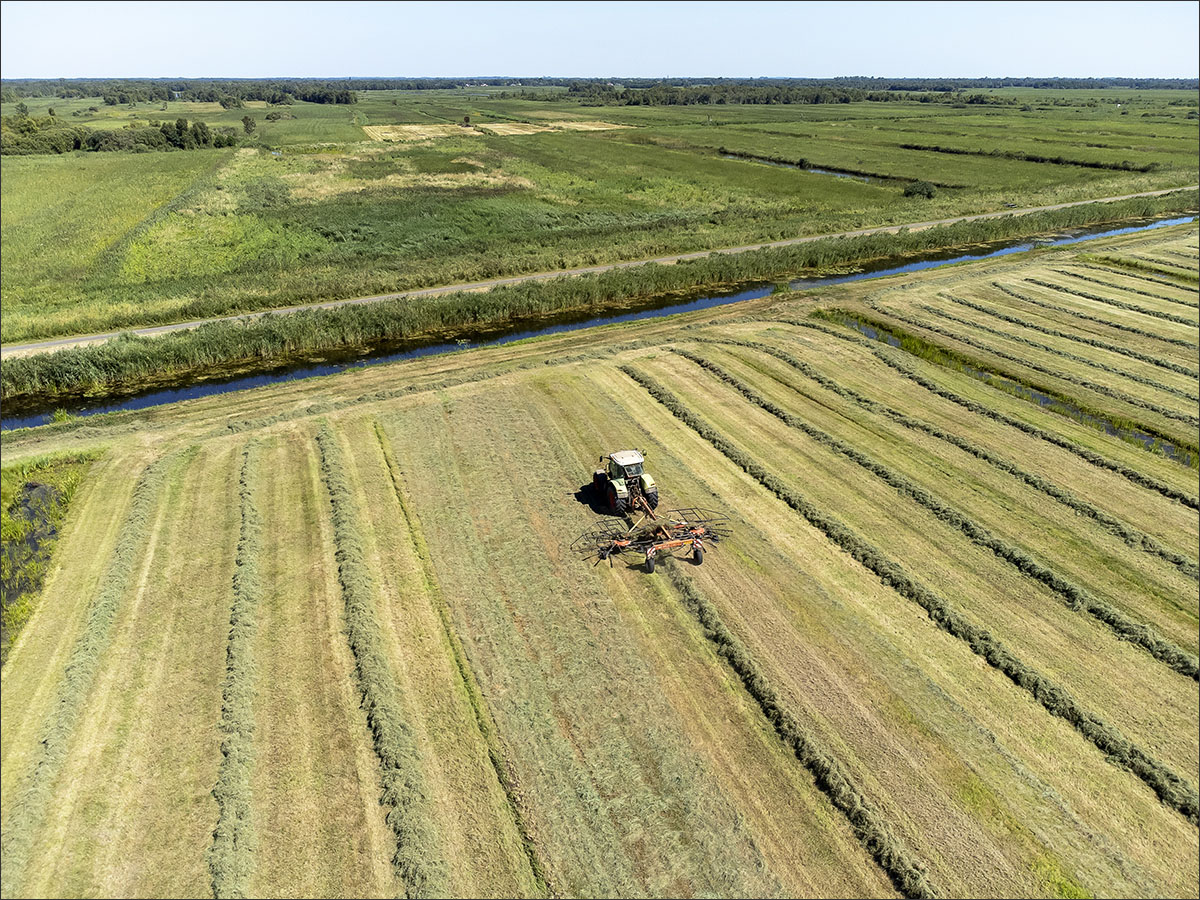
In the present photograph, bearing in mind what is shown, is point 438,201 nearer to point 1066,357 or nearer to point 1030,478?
point 1066,357

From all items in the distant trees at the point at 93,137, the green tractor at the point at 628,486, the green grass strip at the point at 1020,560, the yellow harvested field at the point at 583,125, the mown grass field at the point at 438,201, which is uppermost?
the yellow harvested field at the point at 583,125

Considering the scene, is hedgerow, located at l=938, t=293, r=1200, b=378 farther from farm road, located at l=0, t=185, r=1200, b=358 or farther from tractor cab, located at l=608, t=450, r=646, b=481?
tractor cab, located at l=608, t=450, r=646, b=481

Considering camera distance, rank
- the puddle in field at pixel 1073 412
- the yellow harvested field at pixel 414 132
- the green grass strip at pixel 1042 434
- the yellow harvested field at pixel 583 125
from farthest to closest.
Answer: the yellow harvested field at pixel 583 125 < the yellow harvested field at pixel 414 132 < the puddle in field at pixel 1073 412 < the green grass strip at pixel 1042 434

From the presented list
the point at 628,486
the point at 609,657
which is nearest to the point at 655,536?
the point at 628,486

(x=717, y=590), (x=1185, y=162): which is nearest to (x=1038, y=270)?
(x=717, y=590)

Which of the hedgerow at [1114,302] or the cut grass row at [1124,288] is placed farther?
the cut grass row at [1124,288]

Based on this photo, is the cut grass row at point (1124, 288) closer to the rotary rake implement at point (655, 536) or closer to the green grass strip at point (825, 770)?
the rotary rake implement at point (655, 536)

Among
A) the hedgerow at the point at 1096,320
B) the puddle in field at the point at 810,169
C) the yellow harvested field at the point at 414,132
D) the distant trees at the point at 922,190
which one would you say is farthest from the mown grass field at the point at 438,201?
the hedgerow at the point at 1096,320

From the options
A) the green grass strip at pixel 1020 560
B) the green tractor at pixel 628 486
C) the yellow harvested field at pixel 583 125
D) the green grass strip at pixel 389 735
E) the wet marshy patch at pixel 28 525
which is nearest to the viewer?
the green grass strip at pixel 389 735
